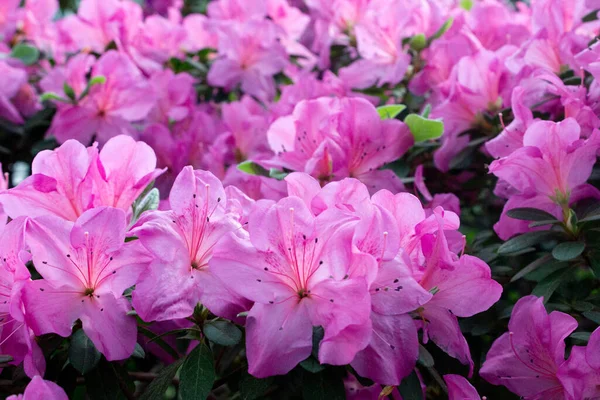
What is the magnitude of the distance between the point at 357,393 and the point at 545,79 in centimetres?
66

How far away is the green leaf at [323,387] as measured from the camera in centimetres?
102

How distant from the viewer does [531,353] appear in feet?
3.62

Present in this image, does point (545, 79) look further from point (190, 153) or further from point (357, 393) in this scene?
point (190, 153)

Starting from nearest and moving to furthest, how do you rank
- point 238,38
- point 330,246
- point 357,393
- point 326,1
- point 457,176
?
point 330,246 < point 357,393 < point 457,176 < point 238,38 < point 326,1

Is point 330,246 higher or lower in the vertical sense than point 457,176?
higher

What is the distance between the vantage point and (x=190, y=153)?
1.79m

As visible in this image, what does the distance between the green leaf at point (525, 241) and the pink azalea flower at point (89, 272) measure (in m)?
0.60

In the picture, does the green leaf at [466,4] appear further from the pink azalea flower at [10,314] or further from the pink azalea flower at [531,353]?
the pink azalea flower at [10,314]

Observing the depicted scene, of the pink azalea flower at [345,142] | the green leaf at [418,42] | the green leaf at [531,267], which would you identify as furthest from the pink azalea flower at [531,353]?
the green leaf at [418,42]

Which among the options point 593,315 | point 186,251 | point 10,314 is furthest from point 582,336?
point 10,314

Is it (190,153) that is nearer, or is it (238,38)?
(190,153)

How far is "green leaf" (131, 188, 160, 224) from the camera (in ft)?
3.90

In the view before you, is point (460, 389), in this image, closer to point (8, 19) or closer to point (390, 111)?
point (390, 111)

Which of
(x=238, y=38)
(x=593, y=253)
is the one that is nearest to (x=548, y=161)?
(x=593, y=253)
